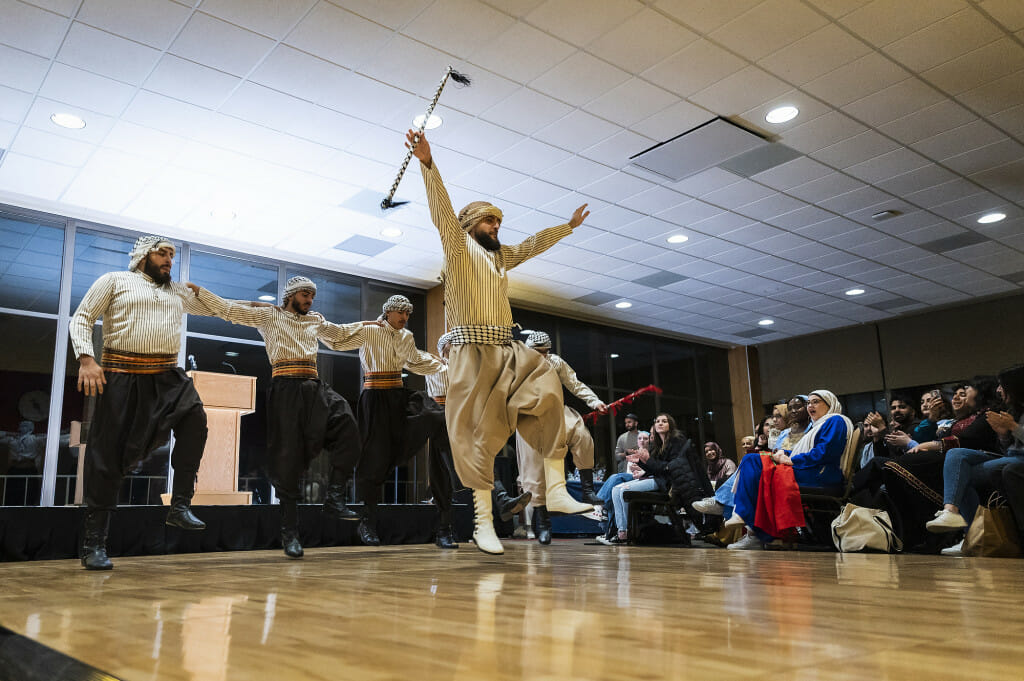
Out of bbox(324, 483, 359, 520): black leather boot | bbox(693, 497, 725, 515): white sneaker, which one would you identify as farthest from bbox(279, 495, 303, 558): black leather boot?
bbox(693, 497, 725, 515): white sneaker

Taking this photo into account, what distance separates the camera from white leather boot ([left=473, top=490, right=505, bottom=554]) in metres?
3.11

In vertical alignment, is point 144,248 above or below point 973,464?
above

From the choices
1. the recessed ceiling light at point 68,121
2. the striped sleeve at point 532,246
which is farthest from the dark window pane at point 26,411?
the striped sleeve at point 532,246

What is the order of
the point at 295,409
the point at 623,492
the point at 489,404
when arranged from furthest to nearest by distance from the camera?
the point at 623,492
the point at 295,409
the point at 489,404

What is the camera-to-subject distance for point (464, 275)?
3121 mm

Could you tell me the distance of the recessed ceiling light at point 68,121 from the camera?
5387 millimetres

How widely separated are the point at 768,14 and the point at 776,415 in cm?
277

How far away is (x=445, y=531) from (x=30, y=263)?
18.0 feet

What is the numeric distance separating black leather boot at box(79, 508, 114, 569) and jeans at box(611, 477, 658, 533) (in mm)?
3366

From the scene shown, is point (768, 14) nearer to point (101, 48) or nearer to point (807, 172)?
point (807, 172)

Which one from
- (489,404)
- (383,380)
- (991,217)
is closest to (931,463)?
(489,404)

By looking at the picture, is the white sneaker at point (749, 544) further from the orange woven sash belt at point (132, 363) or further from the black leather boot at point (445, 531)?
the orange woven sash belt at point (132, 363)

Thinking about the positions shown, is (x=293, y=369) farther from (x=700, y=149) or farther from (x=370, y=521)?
(x=700, y=149)

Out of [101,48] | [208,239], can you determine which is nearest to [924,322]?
[208,239]
